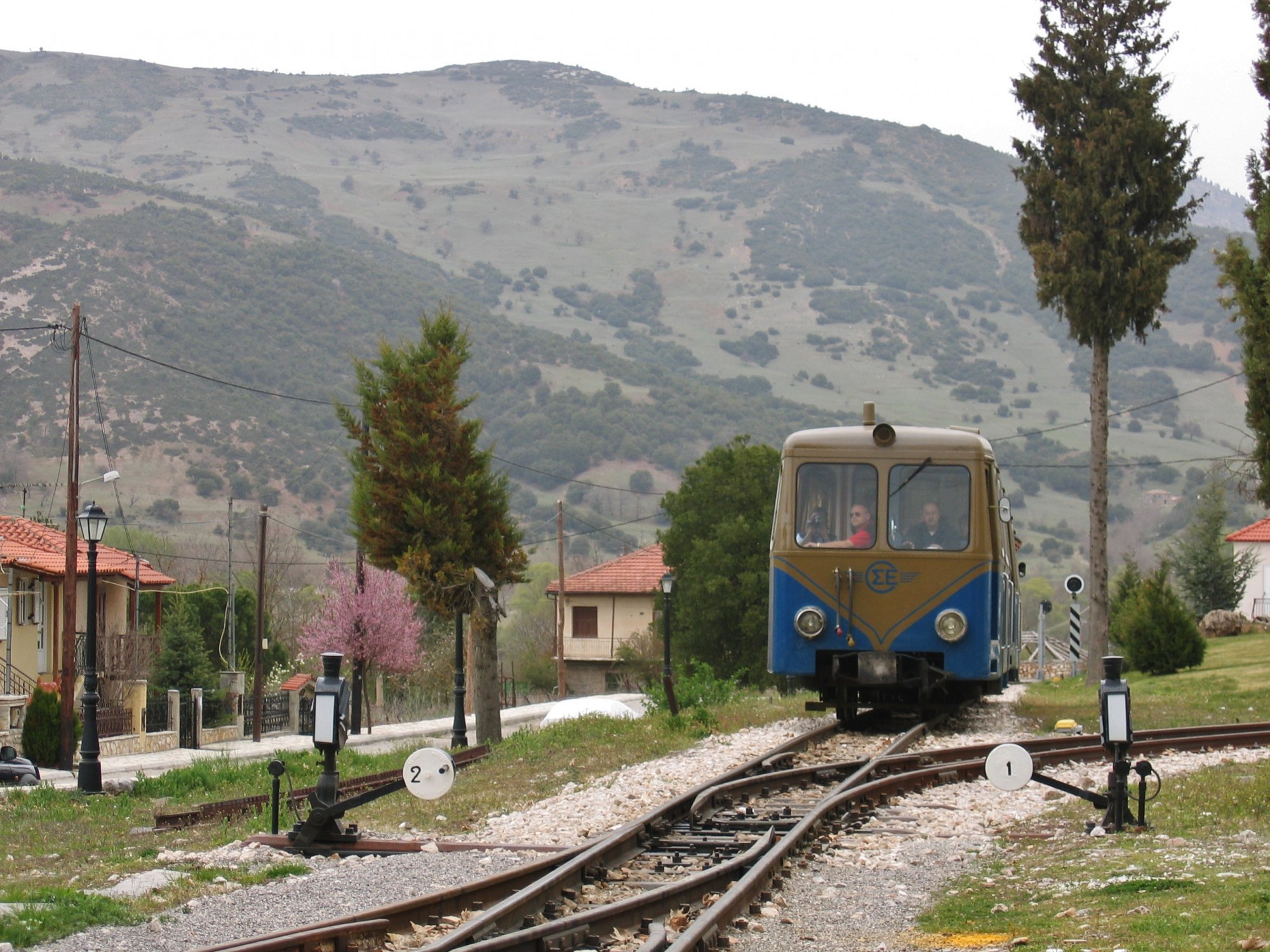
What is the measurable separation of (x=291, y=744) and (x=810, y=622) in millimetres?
25398

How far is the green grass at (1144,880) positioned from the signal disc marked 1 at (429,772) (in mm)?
3120

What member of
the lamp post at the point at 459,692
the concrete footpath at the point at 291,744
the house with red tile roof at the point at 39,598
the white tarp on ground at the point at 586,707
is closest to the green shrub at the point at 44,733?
the concrete footpath at the point at 291,744

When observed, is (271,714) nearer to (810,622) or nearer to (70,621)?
(70,621)

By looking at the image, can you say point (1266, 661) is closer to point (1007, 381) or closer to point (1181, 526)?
point (1181, 526)

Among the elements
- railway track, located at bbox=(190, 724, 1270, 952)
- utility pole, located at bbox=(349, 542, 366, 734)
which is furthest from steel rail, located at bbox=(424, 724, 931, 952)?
utility pole, located at bbox=(349, 542, 366, 734)

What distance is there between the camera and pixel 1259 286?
682 inches

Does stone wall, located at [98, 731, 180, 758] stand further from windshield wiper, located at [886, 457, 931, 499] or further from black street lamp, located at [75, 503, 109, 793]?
windshield wiper, located at [886, 457, 931, 499]

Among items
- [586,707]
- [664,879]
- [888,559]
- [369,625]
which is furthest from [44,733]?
[369,625]

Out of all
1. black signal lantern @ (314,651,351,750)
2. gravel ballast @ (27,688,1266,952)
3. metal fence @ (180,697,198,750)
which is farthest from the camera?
metal fence @ (180,697,198,750)

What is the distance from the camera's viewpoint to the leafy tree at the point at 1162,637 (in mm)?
28078

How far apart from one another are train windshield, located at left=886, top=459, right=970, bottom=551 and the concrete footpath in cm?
740

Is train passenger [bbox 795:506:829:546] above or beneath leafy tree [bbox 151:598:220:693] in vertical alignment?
above

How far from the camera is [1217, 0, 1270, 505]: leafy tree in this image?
17.3 metres

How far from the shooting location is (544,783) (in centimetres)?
1203
